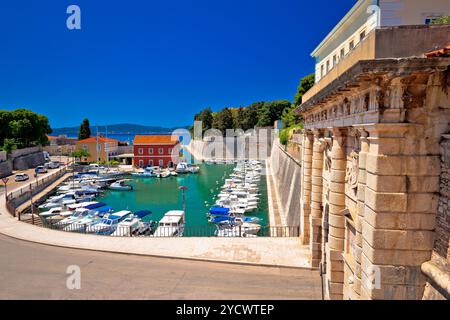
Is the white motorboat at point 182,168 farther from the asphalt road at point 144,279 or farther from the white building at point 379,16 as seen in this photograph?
the white building at point 379,16

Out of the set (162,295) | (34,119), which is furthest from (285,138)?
(34,119)

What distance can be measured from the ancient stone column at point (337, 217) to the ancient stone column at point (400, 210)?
293 centimetres

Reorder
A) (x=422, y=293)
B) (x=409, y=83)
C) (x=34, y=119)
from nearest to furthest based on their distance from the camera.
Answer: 1. (x=409, y=83)
2. (x=422, y=293)
3. (x=34, y=119)

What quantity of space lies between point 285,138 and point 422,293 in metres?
39.5

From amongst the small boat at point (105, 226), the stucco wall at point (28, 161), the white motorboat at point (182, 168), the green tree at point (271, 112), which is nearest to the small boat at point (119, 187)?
the white motorboat at point (182, 168)

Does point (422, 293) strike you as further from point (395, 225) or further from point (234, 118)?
point (234, 118)

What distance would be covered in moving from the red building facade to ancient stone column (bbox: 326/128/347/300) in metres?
52.7

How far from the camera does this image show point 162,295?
10.5 m

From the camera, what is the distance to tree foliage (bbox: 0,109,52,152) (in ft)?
179

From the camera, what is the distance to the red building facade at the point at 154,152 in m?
59.3

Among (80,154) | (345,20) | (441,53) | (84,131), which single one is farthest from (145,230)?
(84,131)

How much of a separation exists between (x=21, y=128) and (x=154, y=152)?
2551cm

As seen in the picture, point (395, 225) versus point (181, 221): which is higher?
point (395, 225)
